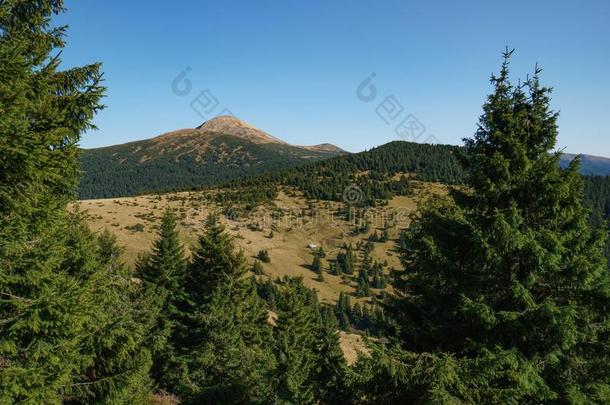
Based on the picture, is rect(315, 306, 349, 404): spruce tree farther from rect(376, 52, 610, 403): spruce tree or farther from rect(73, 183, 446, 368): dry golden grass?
rect(73, 183, 446, 368): dry golden grass

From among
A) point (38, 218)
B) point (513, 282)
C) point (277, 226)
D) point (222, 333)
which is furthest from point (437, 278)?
point (277, 226)

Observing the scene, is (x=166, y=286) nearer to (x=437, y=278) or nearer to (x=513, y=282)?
(x=437, y=278)

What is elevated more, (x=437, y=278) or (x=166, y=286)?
(x=437, y=278)

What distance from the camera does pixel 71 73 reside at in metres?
9.17

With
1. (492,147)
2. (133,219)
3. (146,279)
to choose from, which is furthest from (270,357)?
(133,219)

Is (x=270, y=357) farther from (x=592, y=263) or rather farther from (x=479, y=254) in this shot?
(x=592, y=263)

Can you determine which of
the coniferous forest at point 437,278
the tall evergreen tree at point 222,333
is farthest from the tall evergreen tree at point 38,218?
the tall evergreen tree at point 222,333

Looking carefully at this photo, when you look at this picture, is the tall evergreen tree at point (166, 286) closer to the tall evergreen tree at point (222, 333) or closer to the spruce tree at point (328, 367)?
the tall evergreen tree at point (222, 333)

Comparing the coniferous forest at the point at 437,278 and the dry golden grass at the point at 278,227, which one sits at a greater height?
the coniferous forest at the point at 437,278

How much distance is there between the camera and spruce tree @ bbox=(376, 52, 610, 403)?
320 inches

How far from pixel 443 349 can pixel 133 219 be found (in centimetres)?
10928

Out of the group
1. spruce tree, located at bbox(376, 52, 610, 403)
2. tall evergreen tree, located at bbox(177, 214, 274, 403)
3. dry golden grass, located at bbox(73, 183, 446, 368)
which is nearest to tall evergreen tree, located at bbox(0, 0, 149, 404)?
spruce tree, located at bbox(376, 52, 610, 403)

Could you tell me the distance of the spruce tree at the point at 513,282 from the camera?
8.12 metres

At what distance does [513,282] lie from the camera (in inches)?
363
